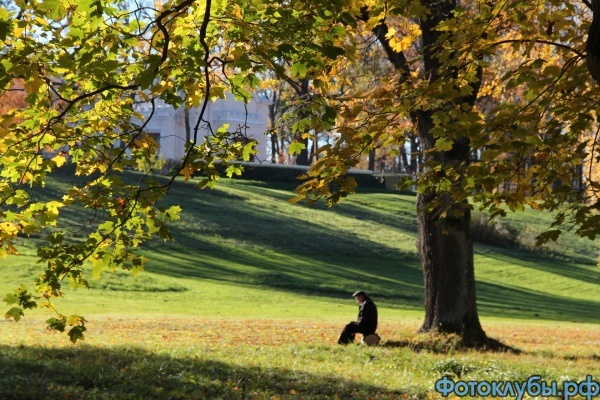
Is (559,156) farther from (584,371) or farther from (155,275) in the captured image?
(155,275)

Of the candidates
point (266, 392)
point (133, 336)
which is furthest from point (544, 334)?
point (266, 392)

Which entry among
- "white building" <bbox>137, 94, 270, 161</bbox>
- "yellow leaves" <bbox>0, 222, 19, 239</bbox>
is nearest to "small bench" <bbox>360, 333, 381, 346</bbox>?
"yellow leaves" <bbox>0, 222, 19, 239</bbox>

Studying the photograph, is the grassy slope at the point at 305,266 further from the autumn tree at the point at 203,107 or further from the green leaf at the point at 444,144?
the green leaf at the point at 444,144

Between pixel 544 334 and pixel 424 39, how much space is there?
7.81 metres

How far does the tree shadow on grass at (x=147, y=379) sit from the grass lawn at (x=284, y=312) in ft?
0.09

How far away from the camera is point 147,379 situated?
973 centimetres

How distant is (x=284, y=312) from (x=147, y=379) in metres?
14.3

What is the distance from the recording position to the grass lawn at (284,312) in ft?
33.1

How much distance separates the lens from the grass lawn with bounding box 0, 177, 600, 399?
10.1m

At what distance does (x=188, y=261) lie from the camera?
1280 inches

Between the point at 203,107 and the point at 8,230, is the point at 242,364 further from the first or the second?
the point at 203,107

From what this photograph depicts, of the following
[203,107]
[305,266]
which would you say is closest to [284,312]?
[305,266]

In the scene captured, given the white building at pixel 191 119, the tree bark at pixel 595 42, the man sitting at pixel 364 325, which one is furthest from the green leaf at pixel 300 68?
the white building at pixel 191 119

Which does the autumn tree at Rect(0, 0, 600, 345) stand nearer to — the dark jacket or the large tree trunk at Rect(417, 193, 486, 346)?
the dark jacket
